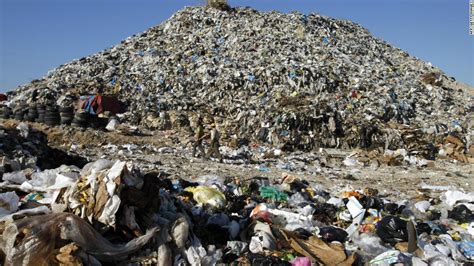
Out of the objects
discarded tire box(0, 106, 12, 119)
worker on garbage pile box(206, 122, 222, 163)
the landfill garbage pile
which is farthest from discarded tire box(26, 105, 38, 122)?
worker on garbage pile box(206, 122, 222, 163)

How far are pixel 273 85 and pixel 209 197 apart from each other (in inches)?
403

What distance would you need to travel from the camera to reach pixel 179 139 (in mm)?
A: 12375

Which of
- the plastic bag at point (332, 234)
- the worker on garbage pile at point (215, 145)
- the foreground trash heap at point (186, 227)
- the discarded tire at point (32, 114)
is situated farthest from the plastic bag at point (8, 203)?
the discarded tire at point (32, 114)

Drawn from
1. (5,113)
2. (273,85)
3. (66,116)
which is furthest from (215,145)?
(5,113)

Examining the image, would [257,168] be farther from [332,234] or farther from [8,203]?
[8,203]

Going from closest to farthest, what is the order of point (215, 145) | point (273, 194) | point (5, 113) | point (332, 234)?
point (332, 234) → point (273, 194) → point (215, 145) → point (5, 113)

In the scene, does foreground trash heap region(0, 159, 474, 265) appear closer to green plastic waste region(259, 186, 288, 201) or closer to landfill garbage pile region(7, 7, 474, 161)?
green plastic waste region(259, 186, 288, 201)

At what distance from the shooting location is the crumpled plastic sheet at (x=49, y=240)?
3.26 metres

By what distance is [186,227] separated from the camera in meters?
4.05

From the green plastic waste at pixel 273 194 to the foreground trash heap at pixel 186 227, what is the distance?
1.10 ft

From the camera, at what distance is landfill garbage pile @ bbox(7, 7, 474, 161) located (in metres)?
12.9

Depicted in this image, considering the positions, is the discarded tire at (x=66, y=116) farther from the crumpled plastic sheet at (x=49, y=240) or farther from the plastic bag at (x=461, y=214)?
the plastic bag at (x=461, y=214)

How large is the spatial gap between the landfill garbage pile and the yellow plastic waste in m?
6.34

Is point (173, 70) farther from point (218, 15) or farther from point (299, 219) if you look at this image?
point (299, 219)
